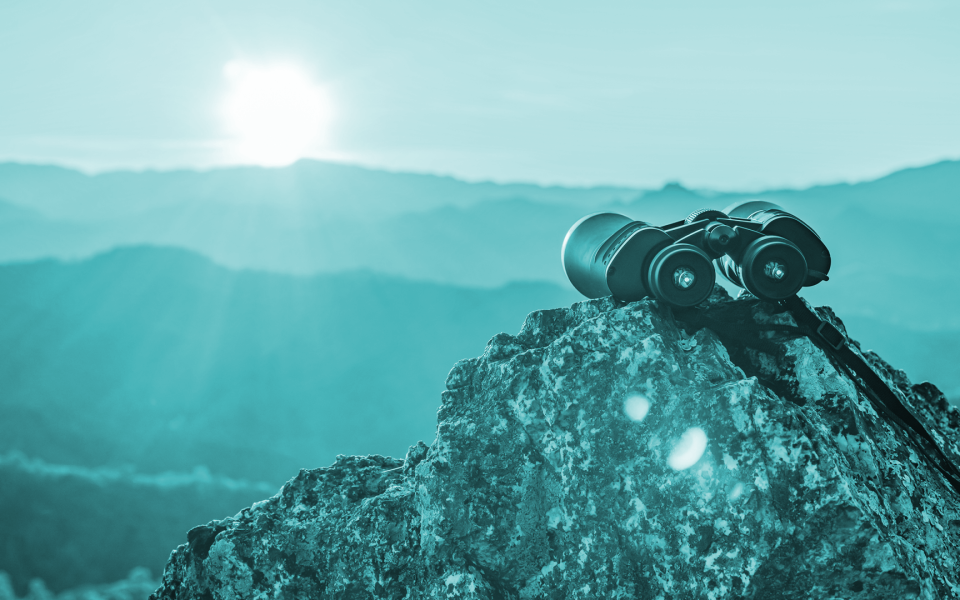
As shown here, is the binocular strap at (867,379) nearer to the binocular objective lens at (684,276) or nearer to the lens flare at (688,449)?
the binocular objective lens at (684,276)

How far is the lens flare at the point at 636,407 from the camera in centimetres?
389

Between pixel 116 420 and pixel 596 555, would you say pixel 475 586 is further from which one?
pixel 116 420

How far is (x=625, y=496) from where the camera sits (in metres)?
3.78

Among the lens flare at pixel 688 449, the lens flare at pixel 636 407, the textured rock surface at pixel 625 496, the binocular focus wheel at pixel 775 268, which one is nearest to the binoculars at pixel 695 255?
the binocular focus wheel at pixel 775 268

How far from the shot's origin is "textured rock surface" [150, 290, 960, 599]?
11.0 ft

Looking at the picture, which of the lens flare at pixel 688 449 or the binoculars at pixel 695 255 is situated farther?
the binoculars at pixel 695 255

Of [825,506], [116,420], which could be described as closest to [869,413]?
[825,506]

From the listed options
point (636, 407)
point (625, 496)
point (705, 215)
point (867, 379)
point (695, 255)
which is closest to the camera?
point (625, 496)

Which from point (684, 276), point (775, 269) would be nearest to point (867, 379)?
point (775, 269)

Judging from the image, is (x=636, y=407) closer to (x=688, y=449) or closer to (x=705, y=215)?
(x=688, y=449)

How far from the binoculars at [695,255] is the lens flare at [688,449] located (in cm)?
98

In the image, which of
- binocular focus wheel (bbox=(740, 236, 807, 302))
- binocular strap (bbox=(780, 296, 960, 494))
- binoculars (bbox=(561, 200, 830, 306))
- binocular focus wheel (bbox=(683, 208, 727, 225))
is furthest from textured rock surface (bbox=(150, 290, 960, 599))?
binocular focus wheel (bbox=(683, 208, 727, 225))

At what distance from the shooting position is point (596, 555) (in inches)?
148

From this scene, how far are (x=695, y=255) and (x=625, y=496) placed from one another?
1612 mm
